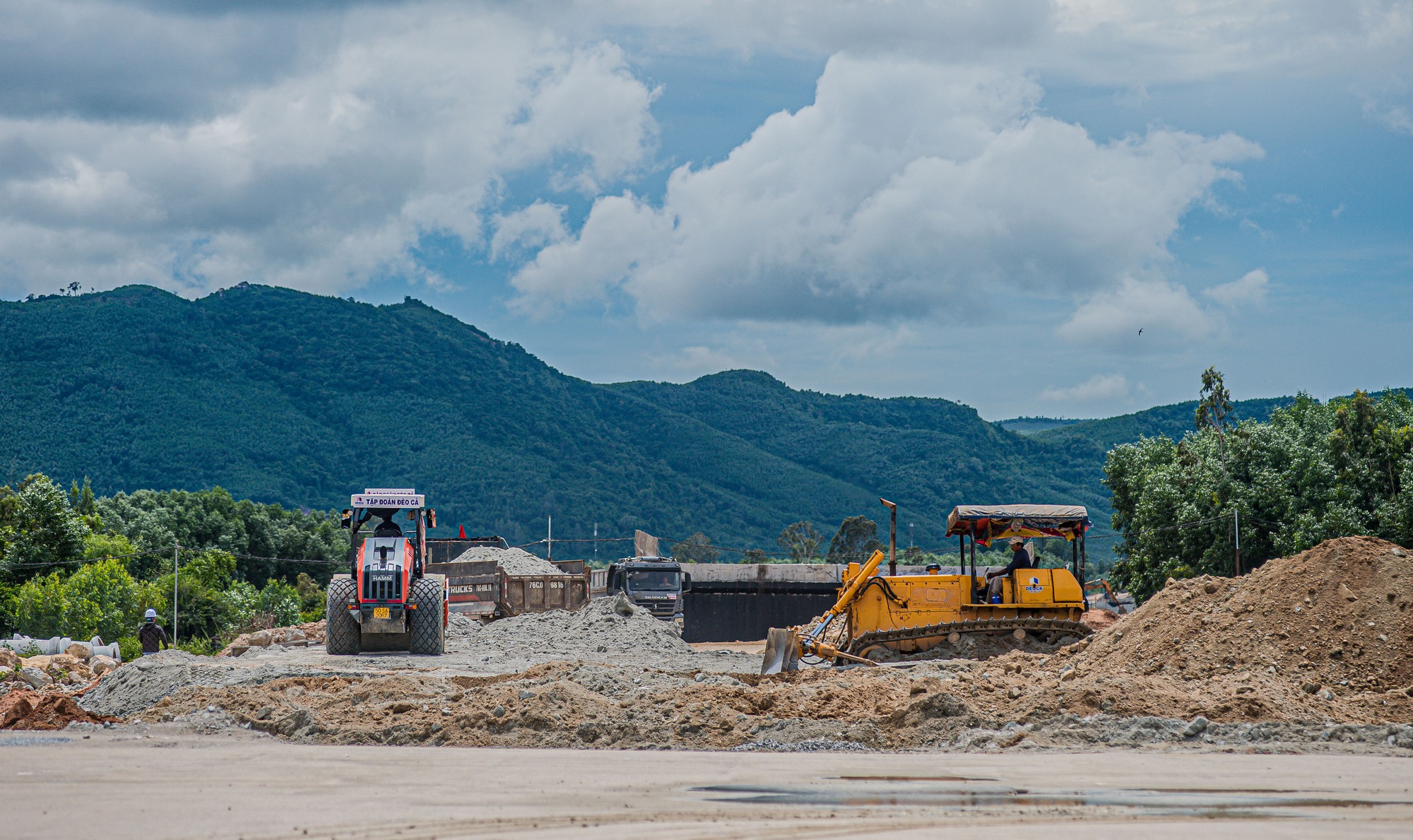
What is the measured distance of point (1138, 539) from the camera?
157 ft

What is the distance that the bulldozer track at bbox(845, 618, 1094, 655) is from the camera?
842 inches

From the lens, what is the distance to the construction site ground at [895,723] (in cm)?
1009

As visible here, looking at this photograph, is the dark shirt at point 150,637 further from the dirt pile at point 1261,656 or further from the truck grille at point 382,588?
the dirt pile at point 1261,656

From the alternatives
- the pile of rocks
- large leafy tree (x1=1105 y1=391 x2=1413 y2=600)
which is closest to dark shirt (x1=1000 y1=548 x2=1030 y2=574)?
the pile of rocks

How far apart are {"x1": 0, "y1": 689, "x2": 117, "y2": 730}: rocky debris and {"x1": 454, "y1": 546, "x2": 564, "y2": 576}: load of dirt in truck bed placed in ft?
95.8

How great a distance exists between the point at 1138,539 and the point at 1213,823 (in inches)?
1603

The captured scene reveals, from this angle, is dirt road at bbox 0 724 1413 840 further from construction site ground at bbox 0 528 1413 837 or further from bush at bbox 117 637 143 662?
bush at bbox 117 637 143 662

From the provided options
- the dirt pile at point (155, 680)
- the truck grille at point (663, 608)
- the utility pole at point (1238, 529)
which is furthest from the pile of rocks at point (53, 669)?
the utility pole at point (1238, 529)

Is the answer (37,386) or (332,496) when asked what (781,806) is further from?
(37,386)

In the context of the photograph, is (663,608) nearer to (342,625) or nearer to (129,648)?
(342,625)

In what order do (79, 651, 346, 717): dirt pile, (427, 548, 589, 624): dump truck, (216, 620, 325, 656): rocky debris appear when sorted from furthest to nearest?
(427, 548, 589, 624): dump truck
(216, 620, 325, 656): rocky debris
(79, 651, 346, 717): dirt pile

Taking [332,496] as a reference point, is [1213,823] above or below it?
below

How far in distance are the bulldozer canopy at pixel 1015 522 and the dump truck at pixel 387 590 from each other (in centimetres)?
964

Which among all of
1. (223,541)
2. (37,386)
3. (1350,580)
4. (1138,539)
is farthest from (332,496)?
(1350,580)
